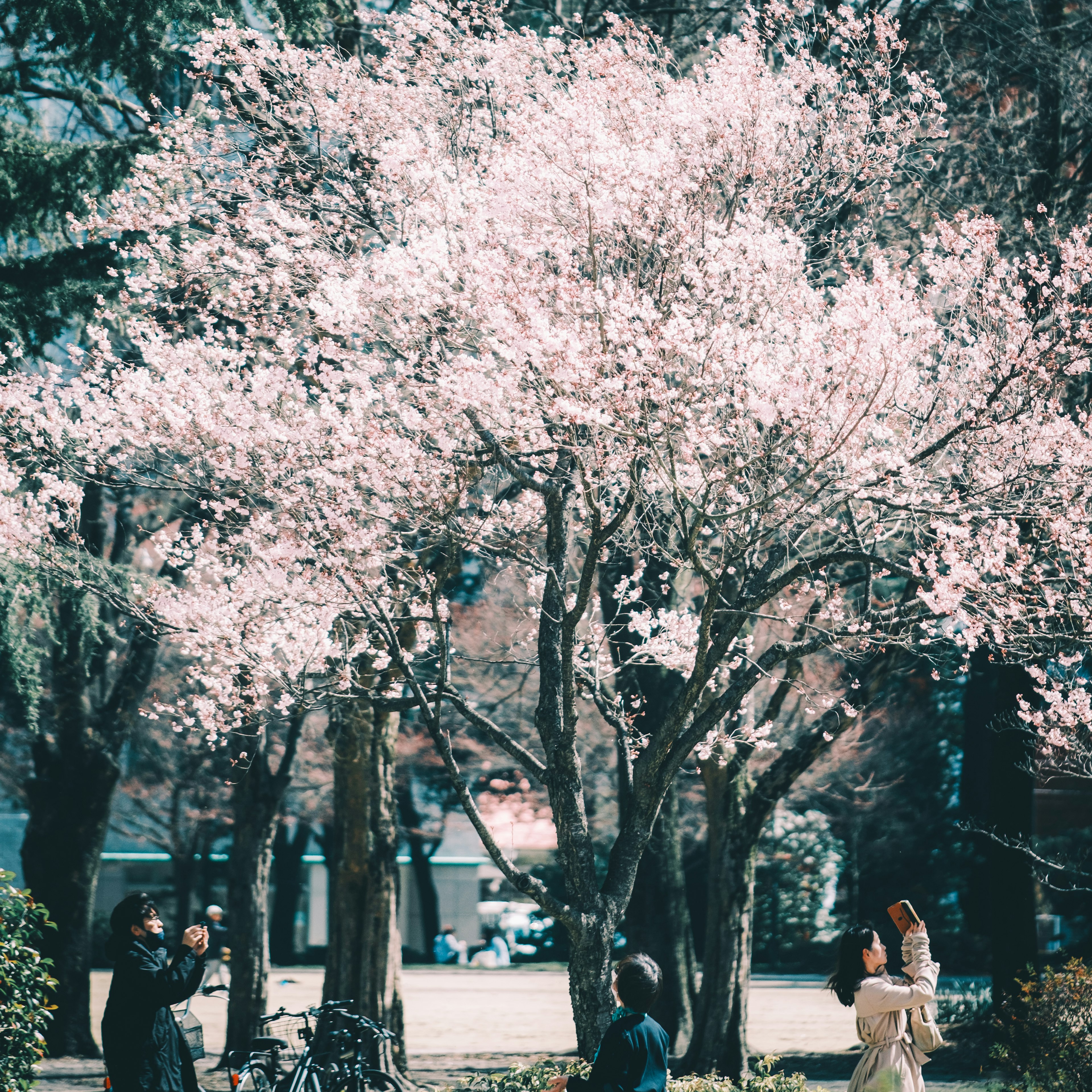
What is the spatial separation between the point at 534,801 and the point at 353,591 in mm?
20537

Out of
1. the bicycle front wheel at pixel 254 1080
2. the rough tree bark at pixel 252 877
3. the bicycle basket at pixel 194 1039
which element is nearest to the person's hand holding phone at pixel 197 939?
the bicycle basket at pixel 194 1039

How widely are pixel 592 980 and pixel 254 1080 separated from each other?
269 cm

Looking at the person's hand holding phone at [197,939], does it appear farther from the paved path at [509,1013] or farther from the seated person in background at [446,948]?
the seated person in background at [446,948]

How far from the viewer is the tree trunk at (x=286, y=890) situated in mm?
29953

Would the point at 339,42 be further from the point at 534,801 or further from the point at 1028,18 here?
the point at 534,801

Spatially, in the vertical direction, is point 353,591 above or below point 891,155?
below

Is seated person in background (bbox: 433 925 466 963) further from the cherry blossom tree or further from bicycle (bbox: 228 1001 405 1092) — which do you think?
the cherry blossom tree

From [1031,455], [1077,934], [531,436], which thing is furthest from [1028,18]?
[1077,934]

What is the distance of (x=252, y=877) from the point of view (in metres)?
13.1

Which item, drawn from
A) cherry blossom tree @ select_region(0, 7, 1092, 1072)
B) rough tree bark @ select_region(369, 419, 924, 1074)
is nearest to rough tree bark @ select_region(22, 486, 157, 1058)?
cherry blossom tree @ select_region(0, 7, 1092, 1072)

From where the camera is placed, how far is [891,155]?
8.59m

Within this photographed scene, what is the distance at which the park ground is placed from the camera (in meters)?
12.3

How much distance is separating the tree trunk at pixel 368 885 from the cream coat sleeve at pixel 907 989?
697cm

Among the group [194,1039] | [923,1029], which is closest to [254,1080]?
[194,1039]
